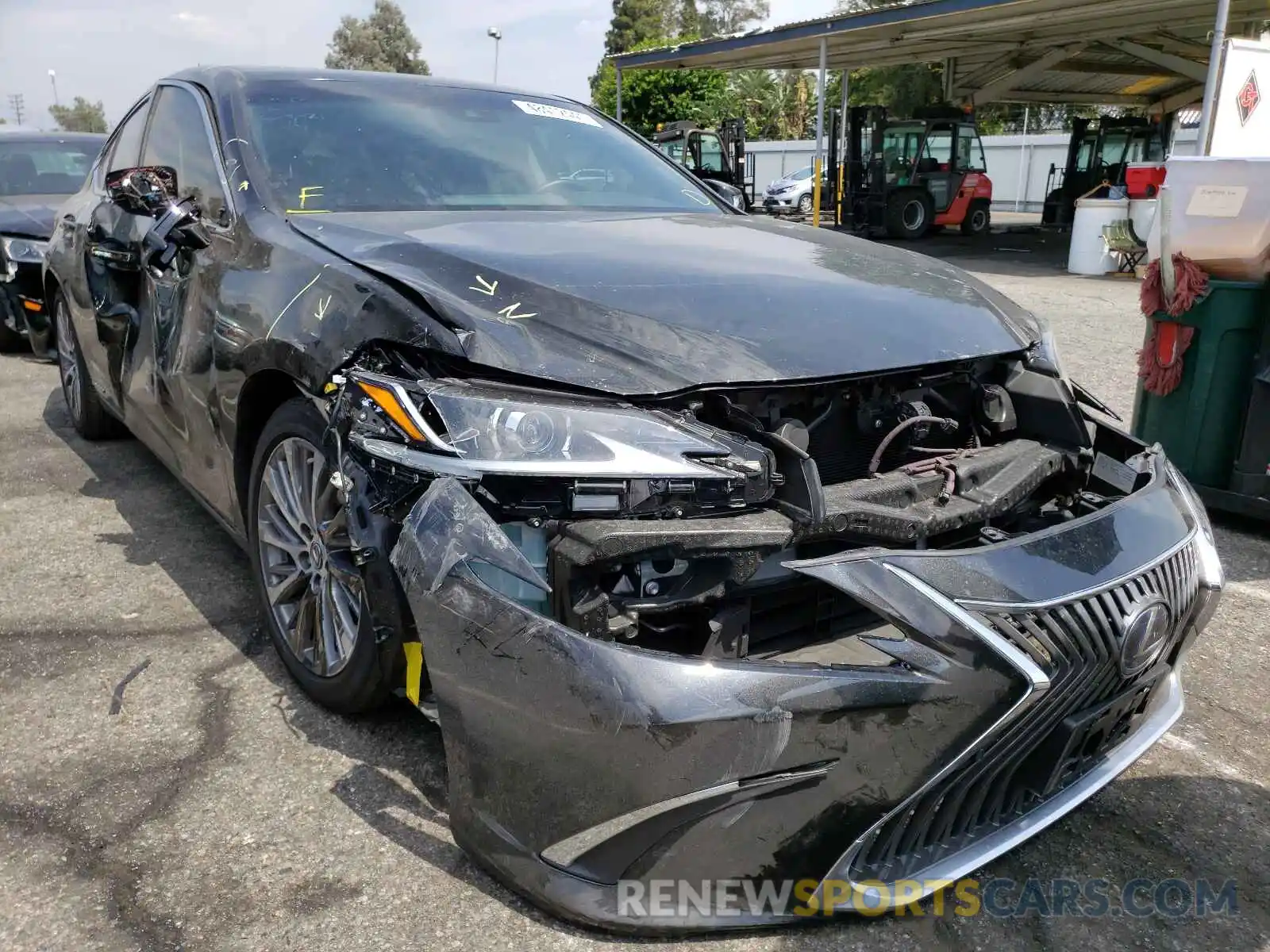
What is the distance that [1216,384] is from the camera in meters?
4.36

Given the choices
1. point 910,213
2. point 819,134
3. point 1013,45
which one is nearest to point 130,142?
point 819,134

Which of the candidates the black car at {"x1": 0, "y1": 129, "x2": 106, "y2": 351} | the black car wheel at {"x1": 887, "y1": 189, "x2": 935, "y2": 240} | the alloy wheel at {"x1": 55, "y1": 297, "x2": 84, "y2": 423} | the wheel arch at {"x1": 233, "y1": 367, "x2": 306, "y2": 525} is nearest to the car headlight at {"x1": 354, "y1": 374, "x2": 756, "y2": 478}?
the wheel arch at {"x1": 233, "y1": 367, "x2": 306, "y2": 525}

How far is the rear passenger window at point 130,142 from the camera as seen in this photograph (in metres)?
4.06

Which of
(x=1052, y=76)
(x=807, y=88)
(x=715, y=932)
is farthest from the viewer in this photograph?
(x=807, y=88)

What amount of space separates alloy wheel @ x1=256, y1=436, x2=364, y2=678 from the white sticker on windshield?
1.83 metres

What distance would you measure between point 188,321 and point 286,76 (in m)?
A: 0.96

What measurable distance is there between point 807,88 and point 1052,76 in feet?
79.9

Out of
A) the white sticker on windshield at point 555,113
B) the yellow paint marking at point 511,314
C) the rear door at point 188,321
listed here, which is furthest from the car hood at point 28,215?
the yellow paint marking at point 511,314

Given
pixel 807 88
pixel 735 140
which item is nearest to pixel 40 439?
pixel 735 140

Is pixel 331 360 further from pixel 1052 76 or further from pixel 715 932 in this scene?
pixel 1052 76

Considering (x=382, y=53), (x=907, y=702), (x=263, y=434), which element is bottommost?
(x=907, y=702)

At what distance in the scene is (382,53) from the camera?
66.9 metres

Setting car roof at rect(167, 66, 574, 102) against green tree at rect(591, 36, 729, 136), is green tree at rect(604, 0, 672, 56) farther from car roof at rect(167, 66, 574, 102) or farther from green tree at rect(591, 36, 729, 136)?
car roof at rect(167, 66, 574, 102)

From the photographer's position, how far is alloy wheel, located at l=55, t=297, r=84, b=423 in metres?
5.06
